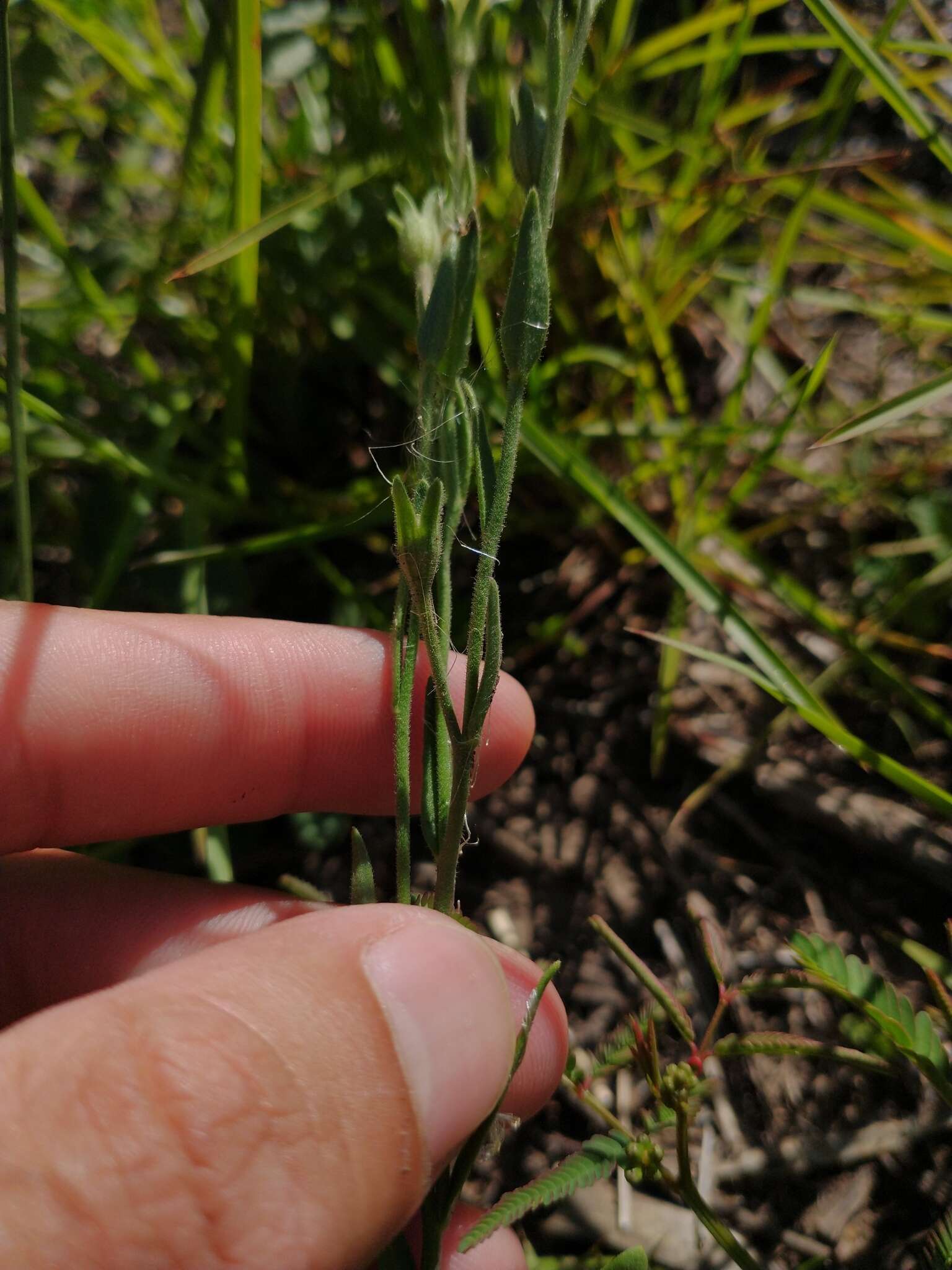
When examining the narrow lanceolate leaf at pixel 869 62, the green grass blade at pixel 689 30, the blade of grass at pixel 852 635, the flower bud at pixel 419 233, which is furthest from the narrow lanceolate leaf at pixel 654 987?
the green grass blade at pixel 689 30

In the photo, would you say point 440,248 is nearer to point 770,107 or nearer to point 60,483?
point 770,107

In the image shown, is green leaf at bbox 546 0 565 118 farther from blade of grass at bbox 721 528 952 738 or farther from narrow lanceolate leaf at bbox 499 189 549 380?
blade of grass at bbox 721 528 952 738

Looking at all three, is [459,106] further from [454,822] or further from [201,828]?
[201,828]

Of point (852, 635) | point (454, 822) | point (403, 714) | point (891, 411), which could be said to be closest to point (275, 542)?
point (403, 714)

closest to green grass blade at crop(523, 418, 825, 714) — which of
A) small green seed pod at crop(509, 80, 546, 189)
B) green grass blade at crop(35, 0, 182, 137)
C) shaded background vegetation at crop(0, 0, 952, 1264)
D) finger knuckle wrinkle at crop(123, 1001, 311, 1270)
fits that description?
shaded background vegetation at crop(0, 0, 952, 1264)

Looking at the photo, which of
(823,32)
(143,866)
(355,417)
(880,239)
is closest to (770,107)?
(880,239)

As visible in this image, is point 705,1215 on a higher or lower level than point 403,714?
lower
